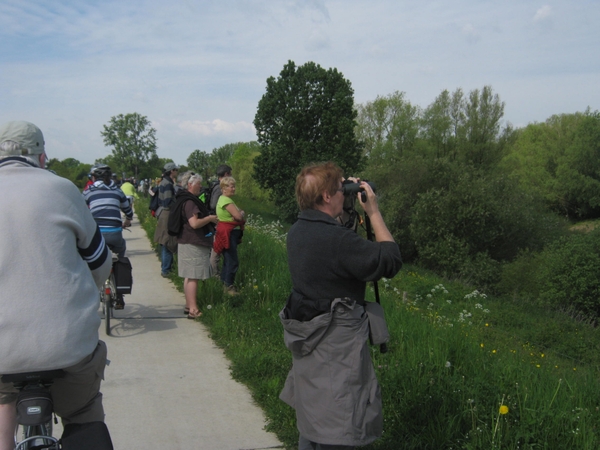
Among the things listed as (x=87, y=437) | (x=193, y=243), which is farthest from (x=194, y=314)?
(x=87, y=437)

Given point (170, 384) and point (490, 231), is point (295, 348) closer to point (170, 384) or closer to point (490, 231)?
point (170, 384)

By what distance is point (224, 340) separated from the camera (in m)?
6.66

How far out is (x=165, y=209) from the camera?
11.1 m

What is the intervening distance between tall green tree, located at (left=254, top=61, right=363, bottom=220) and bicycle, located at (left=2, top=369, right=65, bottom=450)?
163ft

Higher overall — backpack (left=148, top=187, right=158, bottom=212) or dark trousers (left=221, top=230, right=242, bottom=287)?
backpack (left=148, top=187, right=158, bottom=212)

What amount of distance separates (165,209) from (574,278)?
25080 millimetres

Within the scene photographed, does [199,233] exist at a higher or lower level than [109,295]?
higher

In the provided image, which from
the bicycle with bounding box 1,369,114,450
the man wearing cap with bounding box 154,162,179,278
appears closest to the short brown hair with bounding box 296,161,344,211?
the bicycle with bounding box 1,369,114,450

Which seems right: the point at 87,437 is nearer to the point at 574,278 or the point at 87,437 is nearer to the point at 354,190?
the point at 354,190

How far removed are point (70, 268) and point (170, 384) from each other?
301 centimetres

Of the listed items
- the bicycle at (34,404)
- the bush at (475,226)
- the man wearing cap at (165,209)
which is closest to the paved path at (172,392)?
the bicycle at (34,404)

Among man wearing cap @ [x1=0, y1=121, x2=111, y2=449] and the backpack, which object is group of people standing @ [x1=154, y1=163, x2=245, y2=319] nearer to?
the backpack

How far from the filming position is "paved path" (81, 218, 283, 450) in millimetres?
4398

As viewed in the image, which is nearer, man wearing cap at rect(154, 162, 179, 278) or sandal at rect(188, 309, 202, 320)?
sandal at rect(188, 309, 202, 320)
